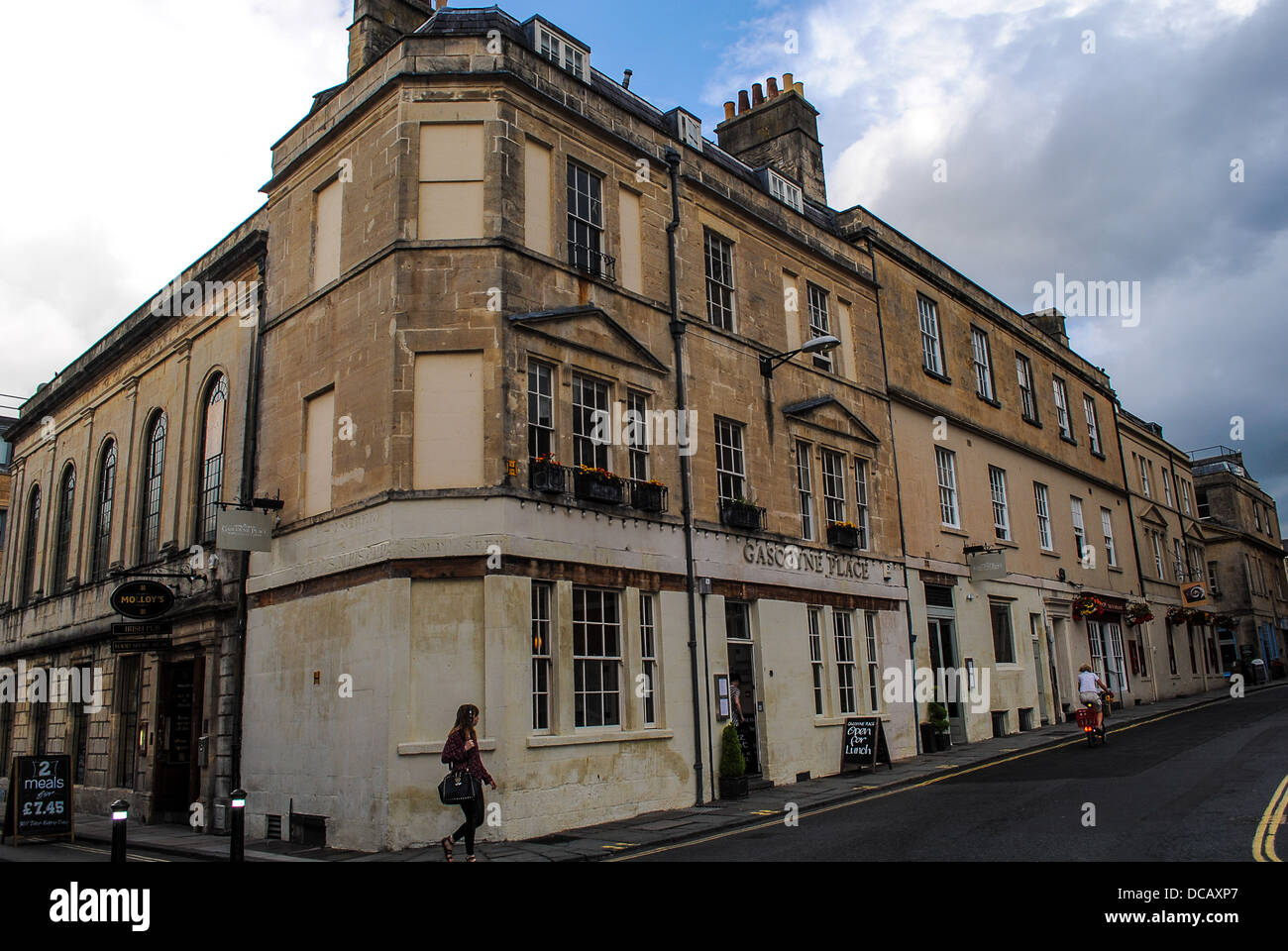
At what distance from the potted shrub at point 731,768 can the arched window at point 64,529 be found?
19.1 metres

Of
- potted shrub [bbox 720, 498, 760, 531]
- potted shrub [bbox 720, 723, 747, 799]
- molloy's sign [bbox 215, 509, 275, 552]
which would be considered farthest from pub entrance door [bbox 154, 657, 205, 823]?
potted shrub [bbox 720, 498, 760, 531]

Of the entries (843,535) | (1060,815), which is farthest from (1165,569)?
(1060,815)

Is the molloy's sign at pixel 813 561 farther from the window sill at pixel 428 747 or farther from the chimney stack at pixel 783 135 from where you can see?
the chimney stack at pixel 783 135

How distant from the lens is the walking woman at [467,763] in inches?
420

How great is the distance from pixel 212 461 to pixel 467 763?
11441mm

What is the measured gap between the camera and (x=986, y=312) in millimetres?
29297

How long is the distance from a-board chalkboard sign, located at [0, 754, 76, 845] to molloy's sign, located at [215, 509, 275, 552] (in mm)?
4604

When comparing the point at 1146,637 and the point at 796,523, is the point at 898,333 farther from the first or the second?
the point at 1146,637

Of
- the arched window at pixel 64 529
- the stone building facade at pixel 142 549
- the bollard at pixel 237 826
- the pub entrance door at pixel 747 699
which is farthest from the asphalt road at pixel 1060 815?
the arched window at pixel 64 529

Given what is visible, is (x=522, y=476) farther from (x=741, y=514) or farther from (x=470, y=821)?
(x=741, y=514)

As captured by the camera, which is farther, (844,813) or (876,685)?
(876,685)

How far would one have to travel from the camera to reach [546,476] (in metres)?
14.1
